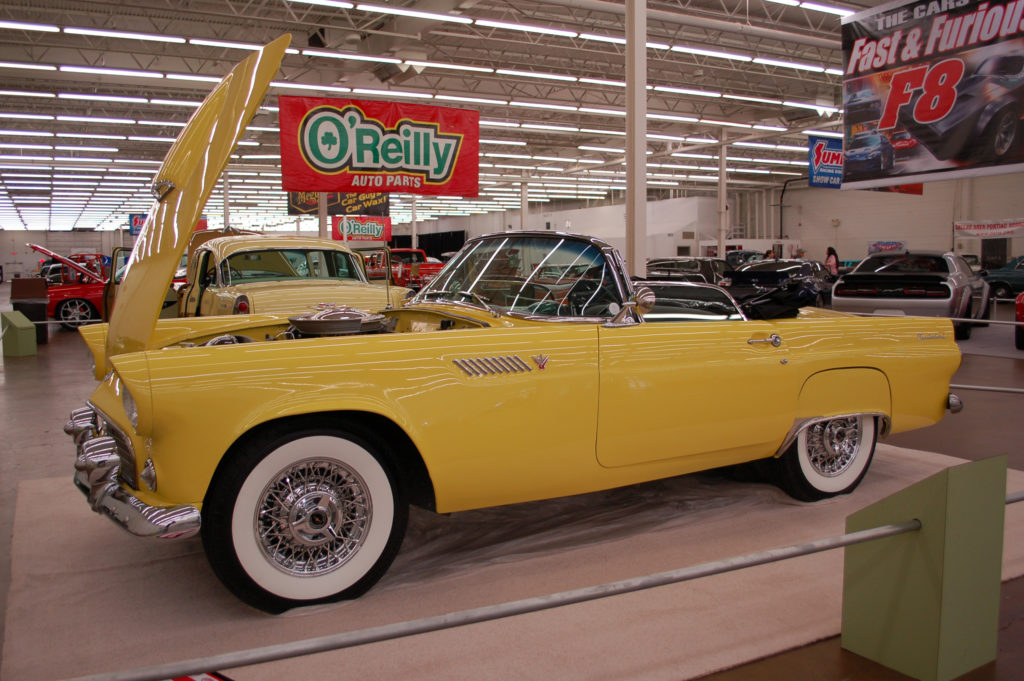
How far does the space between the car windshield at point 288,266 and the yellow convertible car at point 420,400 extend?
13.1ft

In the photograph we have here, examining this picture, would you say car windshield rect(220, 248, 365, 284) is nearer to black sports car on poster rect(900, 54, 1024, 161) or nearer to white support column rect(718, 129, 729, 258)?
black sports car on poster rect(900, 54, 1024, 161)

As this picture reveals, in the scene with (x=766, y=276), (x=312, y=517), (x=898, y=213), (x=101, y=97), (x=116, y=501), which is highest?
(x=101, y=97)

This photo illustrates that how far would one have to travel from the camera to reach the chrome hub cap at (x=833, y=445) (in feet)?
13.3

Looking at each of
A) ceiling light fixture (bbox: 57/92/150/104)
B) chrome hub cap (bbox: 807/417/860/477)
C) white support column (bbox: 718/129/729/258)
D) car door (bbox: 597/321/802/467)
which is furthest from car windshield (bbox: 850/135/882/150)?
ceiling light fixture (bbox: 57/92/150/104)

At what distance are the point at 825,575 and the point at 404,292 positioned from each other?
Result: 18.4 ft

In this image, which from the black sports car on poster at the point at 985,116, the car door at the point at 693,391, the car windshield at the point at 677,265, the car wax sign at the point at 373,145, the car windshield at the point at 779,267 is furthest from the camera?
the car windshield at the point at 677,265

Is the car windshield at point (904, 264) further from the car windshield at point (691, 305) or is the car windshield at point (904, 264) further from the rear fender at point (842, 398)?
the rear fender at point (842, 398)

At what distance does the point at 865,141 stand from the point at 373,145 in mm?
6034

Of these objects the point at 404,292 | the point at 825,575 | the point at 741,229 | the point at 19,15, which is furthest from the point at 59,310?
the point at 741,229

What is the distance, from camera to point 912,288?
10.7m

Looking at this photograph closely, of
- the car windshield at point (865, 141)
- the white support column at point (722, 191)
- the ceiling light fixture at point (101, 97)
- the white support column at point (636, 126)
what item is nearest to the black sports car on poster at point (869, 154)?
the car windshield at point (865, 141)

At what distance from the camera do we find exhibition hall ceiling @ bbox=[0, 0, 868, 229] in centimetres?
1458

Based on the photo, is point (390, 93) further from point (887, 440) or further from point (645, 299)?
point (645, 299)

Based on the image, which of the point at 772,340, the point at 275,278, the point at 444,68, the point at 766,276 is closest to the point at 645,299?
the point at 772,340
